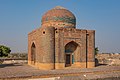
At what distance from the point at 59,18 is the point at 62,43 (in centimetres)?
304

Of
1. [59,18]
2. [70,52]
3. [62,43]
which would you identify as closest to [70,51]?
[70,52]

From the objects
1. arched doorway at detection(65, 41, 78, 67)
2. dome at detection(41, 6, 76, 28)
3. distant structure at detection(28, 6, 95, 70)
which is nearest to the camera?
distant structure at detection(28, 6, 95, 70)

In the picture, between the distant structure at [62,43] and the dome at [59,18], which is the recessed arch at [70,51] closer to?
the distant structure at [62,43]

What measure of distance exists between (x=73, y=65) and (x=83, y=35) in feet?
9.54

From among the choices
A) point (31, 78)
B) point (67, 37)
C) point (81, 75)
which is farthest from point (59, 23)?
point (31, 78)

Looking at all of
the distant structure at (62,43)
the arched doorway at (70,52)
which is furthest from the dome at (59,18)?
the arched doorway at (70,52)

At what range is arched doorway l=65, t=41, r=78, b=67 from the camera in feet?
51.2

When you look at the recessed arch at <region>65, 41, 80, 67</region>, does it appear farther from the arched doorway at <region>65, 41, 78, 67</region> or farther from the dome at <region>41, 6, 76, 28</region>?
the dome at <region>41, 6, 76, 28</region>

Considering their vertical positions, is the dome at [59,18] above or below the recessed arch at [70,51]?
above

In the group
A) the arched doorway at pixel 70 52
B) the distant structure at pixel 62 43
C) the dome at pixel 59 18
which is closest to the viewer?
the distant structure at pixel 62 43

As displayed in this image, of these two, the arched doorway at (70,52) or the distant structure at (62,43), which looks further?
the arched doorway at (70,52)

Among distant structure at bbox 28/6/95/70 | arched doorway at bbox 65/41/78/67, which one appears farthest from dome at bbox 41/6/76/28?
arched doorway at bbox 65/41/78/67

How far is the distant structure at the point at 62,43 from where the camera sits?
46.1 feet

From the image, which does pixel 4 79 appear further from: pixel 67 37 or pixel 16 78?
pixel 67 37
